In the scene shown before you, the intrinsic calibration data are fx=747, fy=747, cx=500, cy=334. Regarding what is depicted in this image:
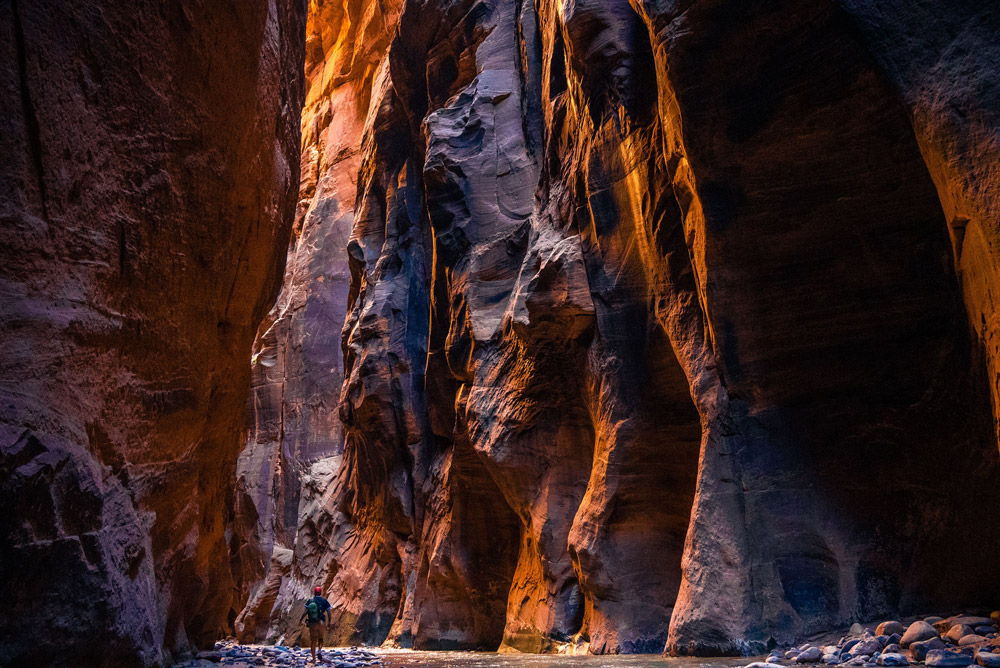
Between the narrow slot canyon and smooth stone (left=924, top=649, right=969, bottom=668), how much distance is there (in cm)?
4

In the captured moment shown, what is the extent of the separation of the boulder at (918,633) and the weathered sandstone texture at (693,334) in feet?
3.47

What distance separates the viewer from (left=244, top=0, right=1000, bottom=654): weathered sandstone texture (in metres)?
6.96

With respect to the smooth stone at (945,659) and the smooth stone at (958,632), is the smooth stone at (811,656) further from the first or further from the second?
the smooth stone at (945,659)

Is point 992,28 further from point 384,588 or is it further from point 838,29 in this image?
point 384,588

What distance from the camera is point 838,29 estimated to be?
691 cm

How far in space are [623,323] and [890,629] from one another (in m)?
5.79

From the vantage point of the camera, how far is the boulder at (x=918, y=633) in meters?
5.80

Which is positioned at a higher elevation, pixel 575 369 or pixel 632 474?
pixel 575 369

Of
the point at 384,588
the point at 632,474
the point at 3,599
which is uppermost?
the point at 632,474

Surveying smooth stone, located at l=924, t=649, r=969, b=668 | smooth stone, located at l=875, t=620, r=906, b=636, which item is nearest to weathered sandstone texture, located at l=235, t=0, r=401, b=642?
smooth stone, located at l=875, t=620, r=906, b=636

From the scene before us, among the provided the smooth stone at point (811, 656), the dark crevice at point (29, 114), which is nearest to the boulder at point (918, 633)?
the smooth stone at point (811, 656)

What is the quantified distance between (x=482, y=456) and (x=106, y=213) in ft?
31.2

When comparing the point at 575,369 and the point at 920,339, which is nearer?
the point at 920,339

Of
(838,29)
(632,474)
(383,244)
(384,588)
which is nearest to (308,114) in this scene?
(383,244)
